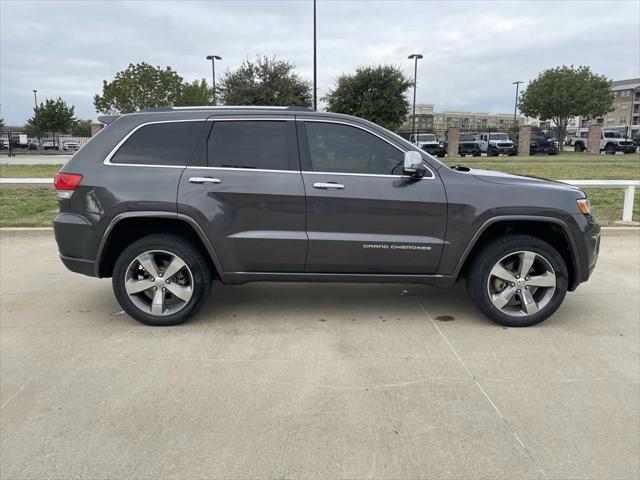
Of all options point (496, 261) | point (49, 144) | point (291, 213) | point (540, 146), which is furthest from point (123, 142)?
point (49, 144)

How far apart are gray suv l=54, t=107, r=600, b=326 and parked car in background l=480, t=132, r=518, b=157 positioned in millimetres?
33243

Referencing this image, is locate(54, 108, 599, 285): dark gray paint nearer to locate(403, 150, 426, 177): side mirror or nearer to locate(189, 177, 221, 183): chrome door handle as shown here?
locate(189, 177, 221, 183): chrome door handle

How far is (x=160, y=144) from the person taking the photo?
4309 millimetres

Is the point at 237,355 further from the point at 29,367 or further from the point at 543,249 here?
the point at 543,249

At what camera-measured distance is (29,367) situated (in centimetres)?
367

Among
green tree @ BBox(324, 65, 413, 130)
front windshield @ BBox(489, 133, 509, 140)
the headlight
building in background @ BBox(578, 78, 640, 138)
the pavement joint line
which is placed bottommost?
the pavement joint line

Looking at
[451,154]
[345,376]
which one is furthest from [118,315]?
[451,154]

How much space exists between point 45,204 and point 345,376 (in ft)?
30.8

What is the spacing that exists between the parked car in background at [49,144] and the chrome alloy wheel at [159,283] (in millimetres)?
47978

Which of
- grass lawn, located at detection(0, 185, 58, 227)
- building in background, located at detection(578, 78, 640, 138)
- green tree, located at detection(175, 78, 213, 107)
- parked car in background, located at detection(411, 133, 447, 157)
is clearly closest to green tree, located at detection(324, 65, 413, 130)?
parked car in background, located at detection(411, 133, 447, 157)

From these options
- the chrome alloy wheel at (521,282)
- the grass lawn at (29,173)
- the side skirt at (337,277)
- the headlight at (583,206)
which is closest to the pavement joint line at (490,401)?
the side skirt at (337,277)

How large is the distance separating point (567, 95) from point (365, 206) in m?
50.6

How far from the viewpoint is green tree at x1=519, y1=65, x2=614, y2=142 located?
47.7 m

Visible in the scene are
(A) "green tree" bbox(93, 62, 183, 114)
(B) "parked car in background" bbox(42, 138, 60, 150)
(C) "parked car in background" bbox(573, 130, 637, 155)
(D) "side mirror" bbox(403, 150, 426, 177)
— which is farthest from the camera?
(B) "parked car in background" bbox(42, 138, 60, 150)
